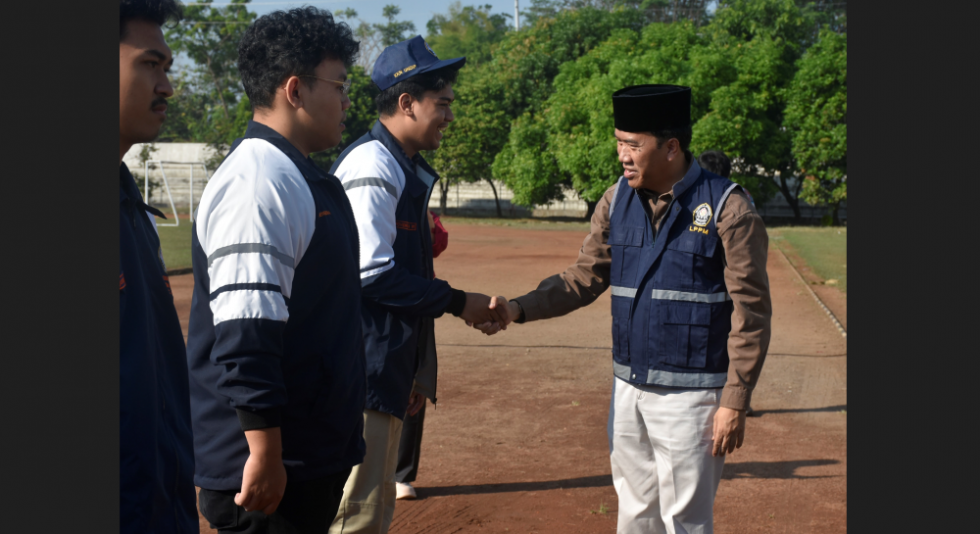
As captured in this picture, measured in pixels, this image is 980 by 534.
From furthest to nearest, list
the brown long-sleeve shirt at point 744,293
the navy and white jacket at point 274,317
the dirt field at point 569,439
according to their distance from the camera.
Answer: the dirt field at point 569,439 → the brown long-sleeve shirt at point 744,293 → the navy and white jacket at point 274,317

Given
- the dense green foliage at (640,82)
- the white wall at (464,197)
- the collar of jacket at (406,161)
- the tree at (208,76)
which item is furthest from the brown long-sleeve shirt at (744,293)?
the tree at (208,76)

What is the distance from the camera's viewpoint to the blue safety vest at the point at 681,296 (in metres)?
3.27

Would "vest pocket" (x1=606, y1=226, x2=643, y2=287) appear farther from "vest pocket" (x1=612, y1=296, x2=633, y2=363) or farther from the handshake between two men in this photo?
the handshake between two men

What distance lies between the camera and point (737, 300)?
3180mm

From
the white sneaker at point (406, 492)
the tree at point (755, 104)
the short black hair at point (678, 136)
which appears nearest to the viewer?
the short black hair at point (678, 136)

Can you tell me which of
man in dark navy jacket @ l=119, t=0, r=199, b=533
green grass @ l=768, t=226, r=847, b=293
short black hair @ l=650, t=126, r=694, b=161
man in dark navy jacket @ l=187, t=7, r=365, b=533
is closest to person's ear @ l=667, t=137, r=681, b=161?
short black hair @ l=650, t=126, r=694, b=161

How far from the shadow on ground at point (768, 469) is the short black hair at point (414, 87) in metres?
3.22

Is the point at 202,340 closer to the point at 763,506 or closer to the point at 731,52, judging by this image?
the point at 763,506

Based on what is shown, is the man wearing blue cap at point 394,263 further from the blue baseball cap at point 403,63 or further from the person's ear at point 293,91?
the person's ear at point 293,91

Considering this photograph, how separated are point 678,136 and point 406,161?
117 cm

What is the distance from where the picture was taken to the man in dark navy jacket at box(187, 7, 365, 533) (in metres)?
2.13

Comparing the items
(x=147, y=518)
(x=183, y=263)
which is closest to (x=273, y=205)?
(x=147, y=518)

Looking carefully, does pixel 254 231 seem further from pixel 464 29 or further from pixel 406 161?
Answer: pixel 464 29

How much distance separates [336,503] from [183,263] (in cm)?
1509
